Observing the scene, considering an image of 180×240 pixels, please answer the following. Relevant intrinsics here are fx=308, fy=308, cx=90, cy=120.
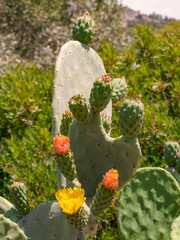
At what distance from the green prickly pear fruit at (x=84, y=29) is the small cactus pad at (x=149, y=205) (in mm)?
1027

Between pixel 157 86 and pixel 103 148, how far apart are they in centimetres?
222

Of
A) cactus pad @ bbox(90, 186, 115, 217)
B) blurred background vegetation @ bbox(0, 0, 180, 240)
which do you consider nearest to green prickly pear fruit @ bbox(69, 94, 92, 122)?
cactus pad @ bbox(90, 186, 115, 217)

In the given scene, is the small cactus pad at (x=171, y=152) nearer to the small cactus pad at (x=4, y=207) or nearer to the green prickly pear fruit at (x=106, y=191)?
the green prickly pear fruit at (x=106, y=191)

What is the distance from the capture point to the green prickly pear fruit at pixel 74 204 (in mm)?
1361

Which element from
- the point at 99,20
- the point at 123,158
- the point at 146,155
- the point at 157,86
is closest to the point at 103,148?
the point at 123,158

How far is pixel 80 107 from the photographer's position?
5.04 ft

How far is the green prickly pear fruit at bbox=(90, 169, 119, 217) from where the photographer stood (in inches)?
55.6

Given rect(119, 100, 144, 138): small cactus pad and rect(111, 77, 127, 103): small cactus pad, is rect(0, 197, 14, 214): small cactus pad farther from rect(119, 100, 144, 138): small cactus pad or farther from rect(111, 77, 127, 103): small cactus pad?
rect(111, 77, 127, 103): small cactus pad

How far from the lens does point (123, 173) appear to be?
171 centimetres

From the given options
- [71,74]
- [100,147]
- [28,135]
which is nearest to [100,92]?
[100,147]

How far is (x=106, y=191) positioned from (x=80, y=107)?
0.43m

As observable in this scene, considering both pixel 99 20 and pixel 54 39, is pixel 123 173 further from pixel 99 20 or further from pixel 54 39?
pixel 99 20

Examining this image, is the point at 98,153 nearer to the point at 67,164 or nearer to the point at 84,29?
the point at 67,164

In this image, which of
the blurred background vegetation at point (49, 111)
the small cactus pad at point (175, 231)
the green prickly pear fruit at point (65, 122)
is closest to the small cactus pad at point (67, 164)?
the green prickly pear fruit at point (65, 122)
